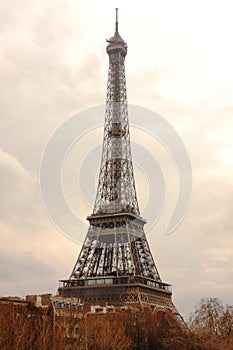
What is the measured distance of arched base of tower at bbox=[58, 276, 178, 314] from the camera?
75875 millimetres

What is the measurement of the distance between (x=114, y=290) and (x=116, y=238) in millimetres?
9107

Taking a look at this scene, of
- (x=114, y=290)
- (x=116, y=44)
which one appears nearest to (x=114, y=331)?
(x=114, y=290)

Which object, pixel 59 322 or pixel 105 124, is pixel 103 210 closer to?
pixel 105 124

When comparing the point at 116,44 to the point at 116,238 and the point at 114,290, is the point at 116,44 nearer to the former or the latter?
the point at 116,238

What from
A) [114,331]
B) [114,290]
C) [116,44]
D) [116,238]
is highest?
[116,44]

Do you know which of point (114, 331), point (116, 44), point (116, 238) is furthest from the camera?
point (116, 44)

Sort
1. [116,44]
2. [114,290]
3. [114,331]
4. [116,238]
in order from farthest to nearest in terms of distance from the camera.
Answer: [116,44], [116,238], [114,290], [114,331]

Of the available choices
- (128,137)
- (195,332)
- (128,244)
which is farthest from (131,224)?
(195,332)

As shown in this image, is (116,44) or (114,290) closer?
(114,290)

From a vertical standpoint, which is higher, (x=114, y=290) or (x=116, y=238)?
(x=116, y=238)

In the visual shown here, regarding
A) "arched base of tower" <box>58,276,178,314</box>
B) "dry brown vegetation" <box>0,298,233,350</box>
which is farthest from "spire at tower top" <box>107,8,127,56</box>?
"dry brown vegetation" <box>0,298,233,350</box>

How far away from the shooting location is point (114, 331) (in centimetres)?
4925

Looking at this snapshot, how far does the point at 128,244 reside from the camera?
81312mm

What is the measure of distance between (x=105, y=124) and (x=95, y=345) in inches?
2210
